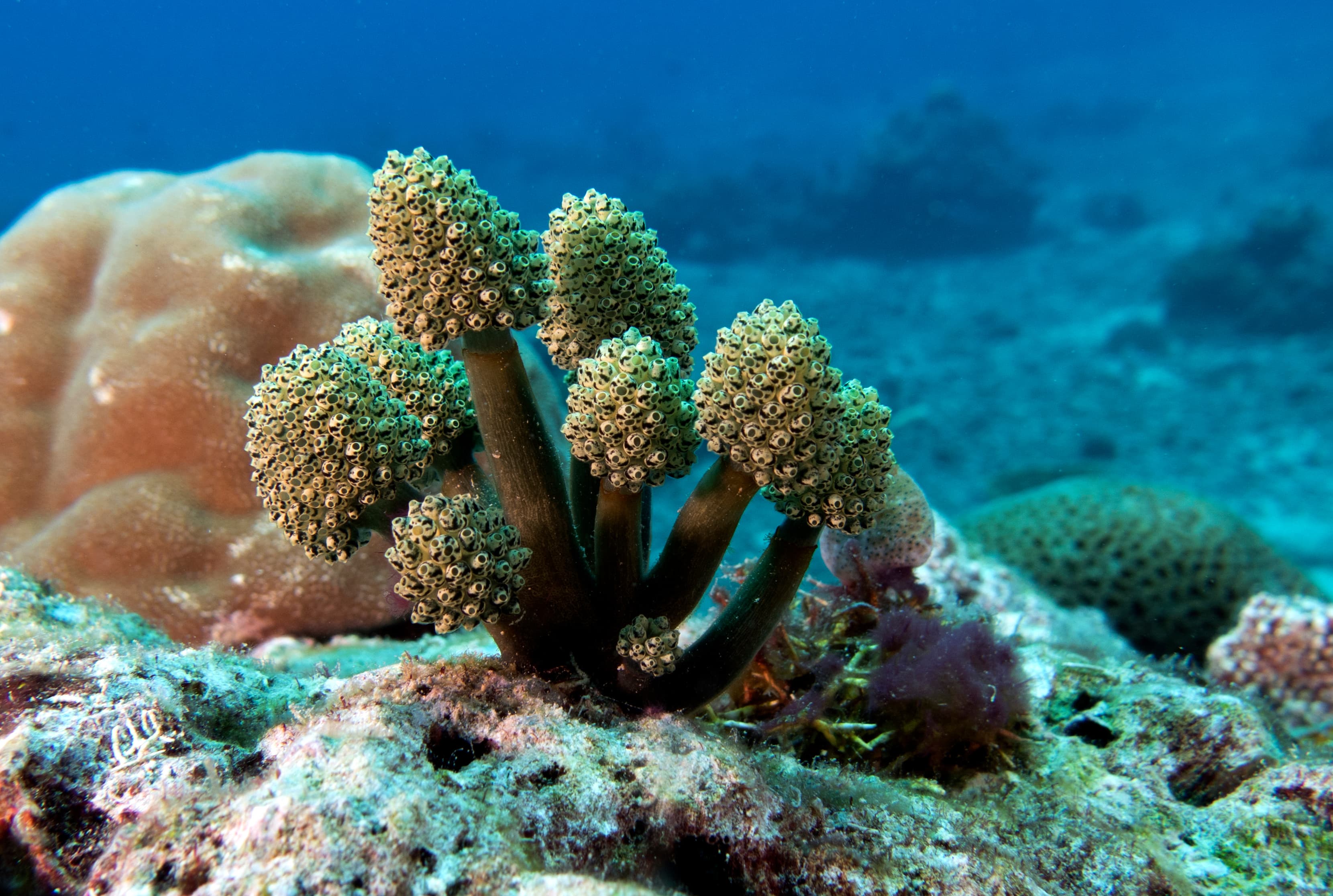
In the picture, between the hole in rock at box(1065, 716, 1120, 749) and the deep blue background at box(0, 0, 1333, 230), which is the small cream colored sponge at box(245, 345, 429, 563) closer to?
the hole in rock at box(1065, 716, 1120, 749)

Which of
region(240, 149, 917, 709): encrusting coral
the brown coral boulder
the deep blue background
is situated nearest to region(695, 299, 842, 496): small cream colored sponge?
region(240, 149, 917, 709): encrusting coral

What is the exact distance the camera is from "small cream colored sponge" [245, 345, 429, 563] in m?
1.72

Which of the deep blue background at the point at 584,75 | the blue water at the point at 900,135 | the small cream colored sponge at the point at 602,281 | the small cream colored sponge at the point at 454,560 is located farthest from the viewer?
the deep blue background at the point at 584,75

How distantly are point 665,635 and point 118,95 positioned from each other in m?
73.3

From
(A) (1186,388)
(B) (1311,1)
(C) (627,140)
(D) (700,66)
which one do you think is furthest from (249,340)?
(B) (1311,1)

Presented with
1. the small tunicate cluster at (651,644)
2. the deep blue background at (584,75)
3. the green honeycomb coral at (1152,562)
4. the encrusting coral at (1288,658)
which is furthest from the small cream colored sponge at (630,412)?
the deep blue background at (584,75)

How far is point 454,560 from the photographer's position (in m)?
1.64

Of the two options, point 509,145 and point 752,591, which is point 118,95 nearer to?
point 509,145

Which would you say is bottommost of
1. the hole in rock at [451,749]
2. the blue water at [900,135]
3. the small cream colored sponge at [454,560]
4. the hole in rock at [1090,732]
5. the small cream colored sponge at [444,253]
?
the hole in rock at [451,749]

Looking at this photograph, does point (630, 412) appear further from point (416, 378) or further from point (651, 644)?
point (416, 378)

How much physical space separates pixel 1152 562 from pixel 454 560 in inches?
303

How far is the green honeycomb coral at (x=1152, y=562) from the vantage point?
687 cm

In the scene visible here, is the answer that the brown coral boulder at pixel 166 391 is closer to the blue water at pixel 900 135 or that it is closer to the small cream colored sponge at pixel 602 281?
the small cream colored sponge at pixel 602 281

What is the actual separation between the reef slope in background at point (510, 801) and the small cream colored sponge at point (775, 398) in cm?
73
